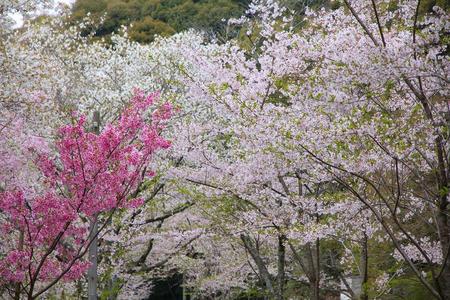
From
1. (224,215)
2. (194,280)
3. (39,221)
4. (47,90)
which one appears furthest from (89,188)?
(194,280)

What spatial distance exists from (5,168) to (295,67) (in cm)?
558

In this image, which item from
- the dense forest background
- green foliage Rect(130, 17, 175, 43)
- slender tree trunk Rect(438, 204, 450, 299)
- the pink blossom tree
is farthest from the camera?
green foliage Rect(130, 17, 175, 43)

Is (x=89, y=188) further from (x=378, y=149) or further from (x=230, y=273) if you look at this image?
A: (x=230, y=273)

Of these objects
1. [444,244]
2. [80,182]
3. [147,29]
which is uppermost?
[147,29]

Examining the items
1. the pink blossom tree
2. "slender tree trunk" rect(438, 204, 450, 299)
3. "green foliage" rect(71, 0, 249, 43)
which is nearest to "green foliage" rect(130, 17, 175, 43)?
"green foliage" rect(71, 0, 249, 43)

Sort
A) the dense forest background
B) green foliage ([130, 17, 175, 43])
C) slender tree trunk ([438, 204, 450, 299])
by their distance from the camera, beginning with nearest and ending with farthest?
1. slender tree trunk ([438, 204, 450, 299])
2. the dense forest background
3. green foliage ([130, 17, 175, 43])

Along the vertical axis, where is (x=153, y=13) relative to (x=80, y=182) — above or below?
above

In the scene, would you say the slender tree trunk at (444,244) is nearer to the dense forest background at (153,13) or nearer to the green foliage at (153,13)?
the dense forest background at (153,13)

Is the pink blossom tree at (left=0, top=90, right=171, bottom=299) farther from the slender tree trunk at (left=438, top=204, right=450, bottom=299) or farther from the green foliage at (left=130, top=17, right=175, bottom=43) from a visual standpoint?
the green foliage at (left=130, top=17, right=175, bottom=43)

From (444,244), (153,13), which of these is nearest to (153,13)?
(153,13)

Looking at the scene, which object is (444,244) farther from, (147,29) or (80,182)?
(147,29)

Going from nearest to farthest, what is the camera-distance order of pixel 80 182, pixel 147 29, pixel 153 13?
pixel 80 182 → pixel 147 29 → pixel 153 13

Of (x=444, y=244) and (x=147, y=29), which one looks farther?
(x=147, y=29)

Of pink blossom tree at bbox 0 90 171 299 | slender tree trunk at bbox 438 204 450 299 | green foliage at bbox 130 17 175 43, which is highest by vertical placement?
green foliage at bbox 130 17 175 43
